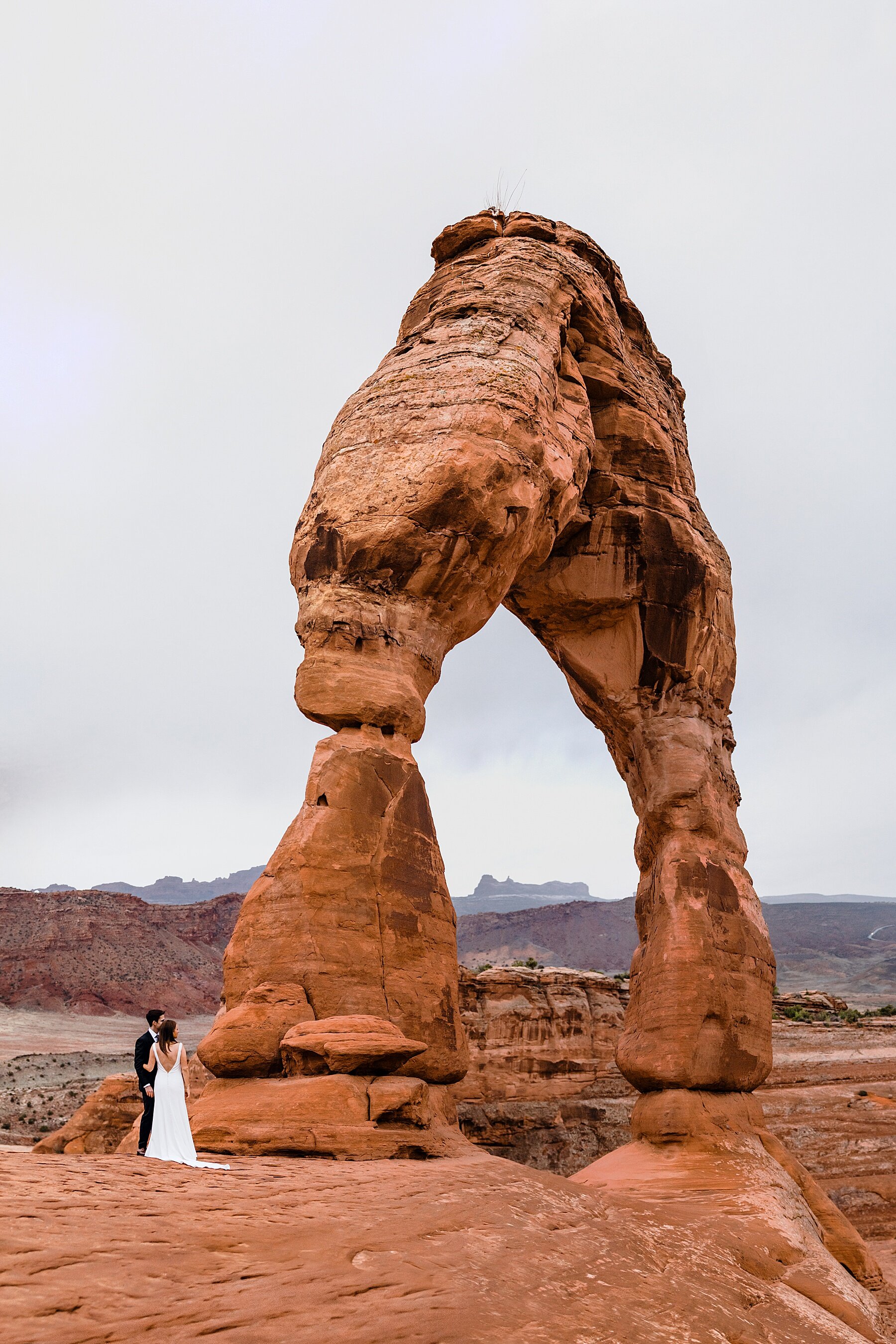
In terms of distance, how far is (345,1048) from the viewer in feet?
22.3

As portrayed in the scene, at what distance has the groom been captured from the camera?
6.55 m

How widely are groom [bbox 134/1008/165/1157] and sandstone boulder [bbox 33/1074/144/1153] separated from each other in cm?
576

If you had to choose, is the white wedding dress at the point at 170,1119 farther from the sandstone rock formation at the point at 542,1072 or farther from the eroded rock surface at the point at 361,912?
the sandstone rock formation at the point at 542,1072

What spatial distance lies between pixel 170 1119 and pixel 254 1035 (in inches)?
39.2

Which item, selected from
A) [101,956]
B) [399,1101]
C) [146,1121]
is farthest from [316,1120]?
[101,956]

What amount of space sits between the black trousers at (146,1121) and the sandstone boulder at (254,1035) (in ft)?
1.64

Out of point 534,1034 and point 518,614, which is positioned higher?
point 518,614

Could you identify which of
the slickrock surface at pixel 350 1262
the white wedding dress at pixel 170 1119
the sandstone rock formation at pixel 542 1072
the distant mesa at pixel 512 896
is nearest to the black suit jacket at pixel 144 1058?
the white wedding dress at pixel 170 1119

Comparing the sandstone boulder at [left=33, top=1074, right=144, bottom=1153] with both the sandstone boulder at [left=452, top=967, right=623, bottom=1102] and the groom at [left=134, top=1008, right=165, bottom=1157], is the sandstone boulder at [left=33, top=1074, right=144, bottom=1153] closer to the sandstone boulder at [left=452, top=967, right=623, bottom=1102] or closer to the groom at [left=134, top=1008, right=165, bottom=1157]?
the groom at [left=134, top=1008, right=165, bottom=1157]

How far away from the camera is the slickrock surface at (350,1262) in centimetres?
331

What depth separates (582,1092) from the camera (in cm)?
1991

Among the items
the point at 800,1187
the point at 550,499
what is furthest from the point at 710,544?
the point at 800,1187

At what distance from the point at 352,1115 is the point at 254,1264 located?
109 inches

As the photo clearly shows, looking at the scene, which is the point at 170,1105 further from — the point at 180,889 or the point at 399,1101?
the point at 180,889
